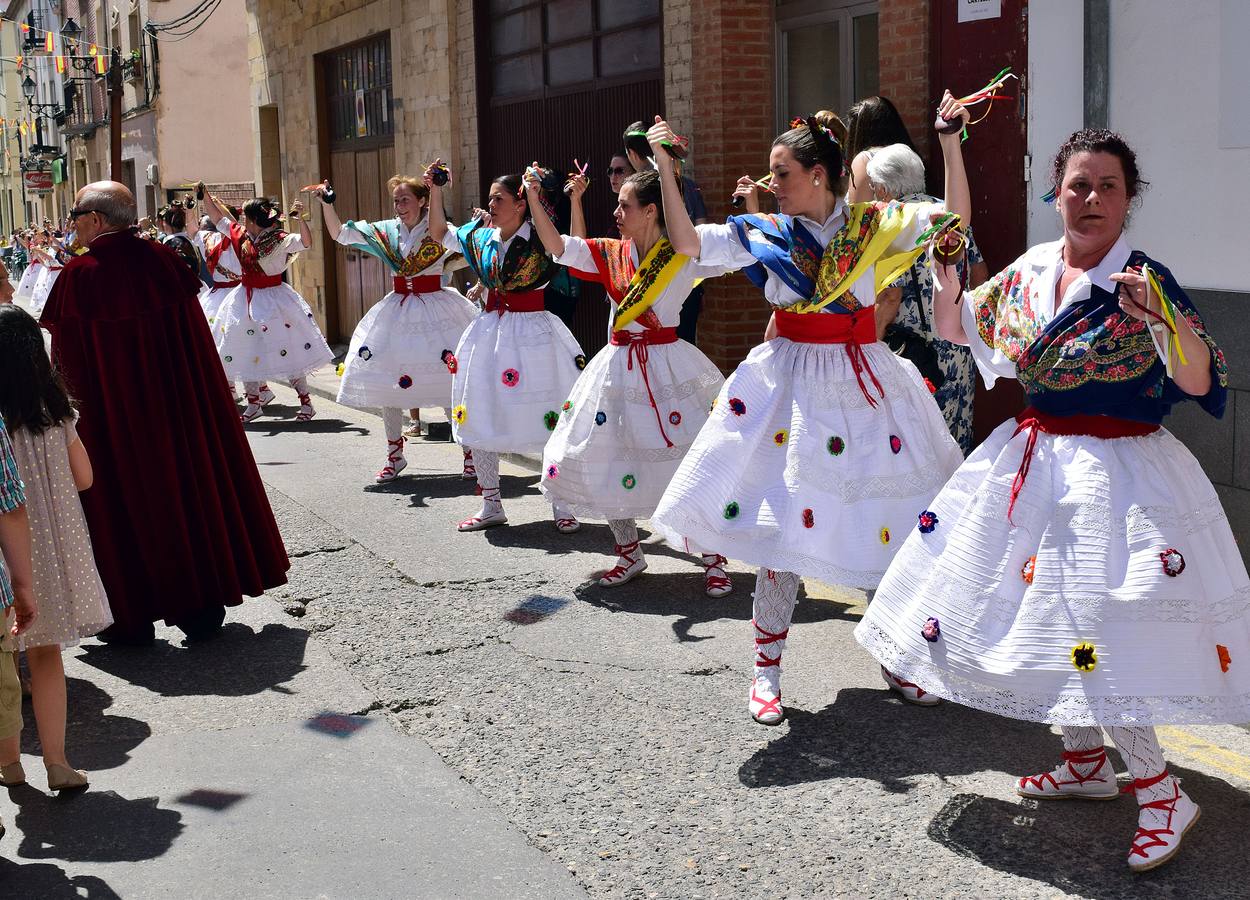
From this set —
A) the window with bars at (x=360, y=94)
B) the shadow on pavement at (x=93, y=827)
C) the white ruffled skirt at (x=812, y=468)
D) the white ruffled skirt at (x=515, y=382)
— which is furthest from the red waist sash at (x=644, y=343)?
the window with bars at (x=360, y=94)

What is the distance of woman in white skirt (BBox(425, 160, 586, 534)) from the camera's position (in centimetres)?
802

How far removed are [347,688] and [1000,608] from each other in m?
2.65

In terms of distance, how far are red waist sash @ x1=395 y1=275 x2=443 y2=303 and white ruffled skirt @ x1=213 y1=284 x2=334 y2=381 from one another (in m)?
3.07

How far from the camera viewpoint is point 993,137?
769cm

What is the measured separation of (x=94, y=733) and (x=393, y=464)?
4.73 meters

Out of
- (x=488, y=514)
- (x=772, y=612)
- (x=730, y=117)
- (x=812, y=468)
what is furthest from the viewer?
(x=730, y=117)

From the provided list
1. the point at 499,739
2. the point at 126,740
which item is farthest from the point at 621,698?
the point at 126,740

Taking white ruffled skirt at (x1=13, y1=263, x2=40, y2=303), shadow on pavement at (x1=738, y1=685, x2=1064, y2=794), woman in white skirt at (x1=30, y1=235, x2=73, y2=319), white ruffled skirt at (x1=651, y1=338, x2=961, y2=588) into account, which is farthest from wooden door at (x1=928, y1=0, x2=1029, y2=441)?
white ruffled skirt at (x1=13, y1=263, x2=40, y2=303)

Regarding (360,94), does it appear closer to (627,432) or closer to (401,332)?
(401,332)

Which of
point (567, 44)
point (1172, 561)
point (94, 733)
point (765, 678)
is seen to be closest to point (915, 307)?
point (765, 678)

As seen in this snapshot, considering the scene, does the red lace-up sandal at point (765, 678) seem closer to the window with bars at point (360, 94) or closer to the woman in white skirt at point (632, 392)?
the woman in white skirt at point (632, 392)

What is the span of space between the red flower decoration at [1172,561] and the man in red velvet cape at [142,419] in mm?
3839

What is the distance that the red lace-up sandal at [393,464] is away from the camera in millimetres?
9633

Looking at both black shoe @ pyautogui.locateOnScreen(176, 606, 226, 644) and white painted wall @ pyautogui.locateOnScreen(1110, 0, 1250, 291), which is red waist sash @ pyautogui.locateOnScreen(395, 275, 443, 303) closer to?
black shoe @ pyautogui.locateOnScreen(176, 606, 226, 644)
